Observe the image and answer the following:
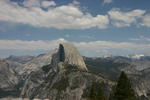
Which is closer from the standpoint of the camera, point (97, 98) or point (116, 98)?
point (116, 98)

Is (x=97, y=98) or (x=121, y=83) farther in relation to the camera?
(x=97, y=98)

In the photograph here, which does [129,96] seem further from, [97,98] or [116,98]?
[97,98]

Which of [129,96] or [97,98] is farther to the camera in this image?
[97,98]

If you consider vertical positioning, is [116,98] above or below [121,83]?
below

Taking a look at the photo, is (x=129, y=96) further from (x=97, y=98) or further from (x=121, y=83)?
(x=97, y=98)

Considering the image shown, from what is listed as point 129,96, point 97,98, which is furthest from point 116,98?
point 97,98

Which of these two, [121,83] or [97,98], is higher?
[121,83]
